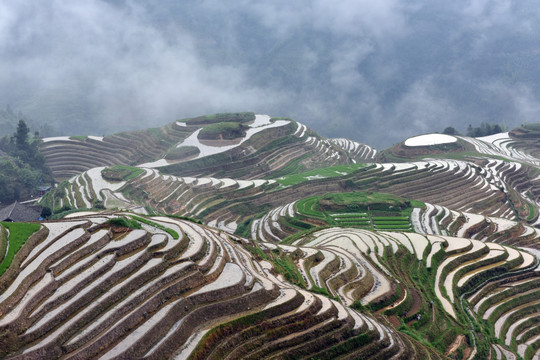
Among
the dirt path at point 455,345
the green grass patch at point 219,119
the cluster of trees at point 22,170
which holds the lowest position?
the dirt path at point 455,345

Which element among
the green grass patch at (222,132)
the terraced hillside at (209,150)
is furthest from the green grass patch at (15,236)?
the green grass patch at (222,132)

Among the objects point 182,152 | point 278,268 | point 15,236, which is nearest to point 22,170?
point 182,152

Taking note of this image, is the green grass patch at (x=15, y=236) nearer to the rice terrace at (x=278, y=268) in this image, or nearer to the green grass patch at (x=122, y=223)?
the rice terrace at (x=278, y=268)

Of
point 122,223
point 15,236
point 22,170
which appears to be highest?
point 22,170

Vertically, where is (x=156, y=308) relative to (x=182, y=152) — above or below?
below

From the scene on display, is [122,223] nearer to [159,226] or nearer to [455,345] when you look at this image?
[159,226]

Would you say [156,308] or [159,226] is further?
[159,226]
